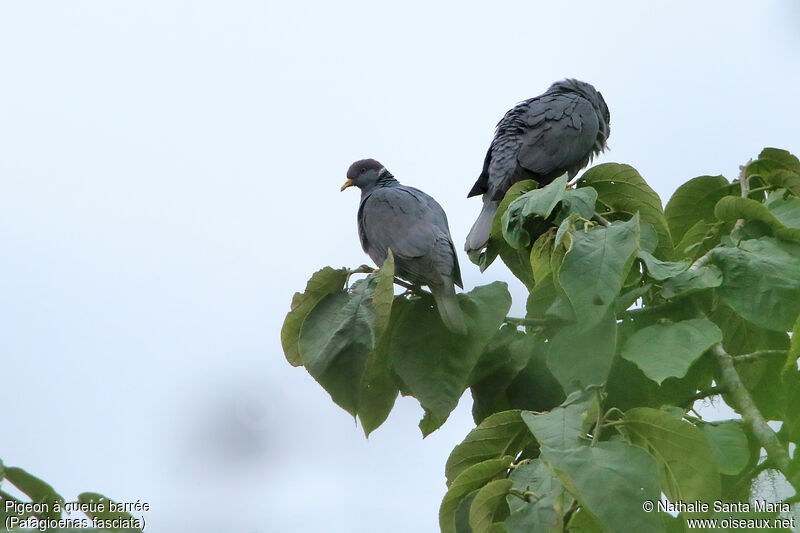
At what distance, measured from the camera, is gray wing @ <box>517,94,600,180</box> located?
12.9 feet

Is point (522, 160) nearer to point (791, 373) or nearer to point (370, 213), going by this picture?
point (370, 213)

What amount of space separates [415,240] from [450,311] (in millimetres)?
604

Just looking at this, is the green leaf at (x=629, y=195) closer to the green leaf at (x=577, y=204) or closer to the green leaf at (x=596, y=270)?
the green leaf at (x=577, y=204)

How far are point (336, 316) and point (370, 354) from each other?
16 centimetres

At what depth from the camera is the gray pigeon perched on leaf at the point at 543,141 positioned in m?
3.88

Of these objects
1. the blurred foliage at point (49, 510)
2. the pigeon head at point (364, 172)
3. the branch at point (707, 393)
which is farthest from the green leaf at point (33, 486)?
the pigeon head at point (364, 172)

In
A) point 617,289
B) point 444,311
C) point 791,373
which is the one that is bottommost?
point 791,373

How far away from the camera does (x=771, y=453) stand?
62.9 inches

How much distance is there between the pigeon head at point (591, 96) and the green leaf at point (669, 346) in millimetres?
2579

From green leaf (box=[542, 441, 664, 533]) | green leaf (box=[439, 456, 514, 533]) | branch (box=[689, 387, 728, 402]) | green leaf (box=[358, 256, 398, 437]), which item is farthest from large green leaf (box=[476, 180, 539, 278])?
green leaf (box=[542, 441, 664, 533])

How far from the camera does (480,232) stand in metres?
2.88

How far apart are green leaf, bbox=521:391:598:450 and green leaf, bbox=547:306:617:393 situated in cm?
11

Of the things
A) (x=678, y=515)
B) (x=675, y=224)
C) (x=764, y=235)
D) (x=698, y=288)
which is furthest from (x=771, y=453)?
(x=675, y=224)

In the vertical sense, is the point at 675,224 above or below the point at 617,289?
above
